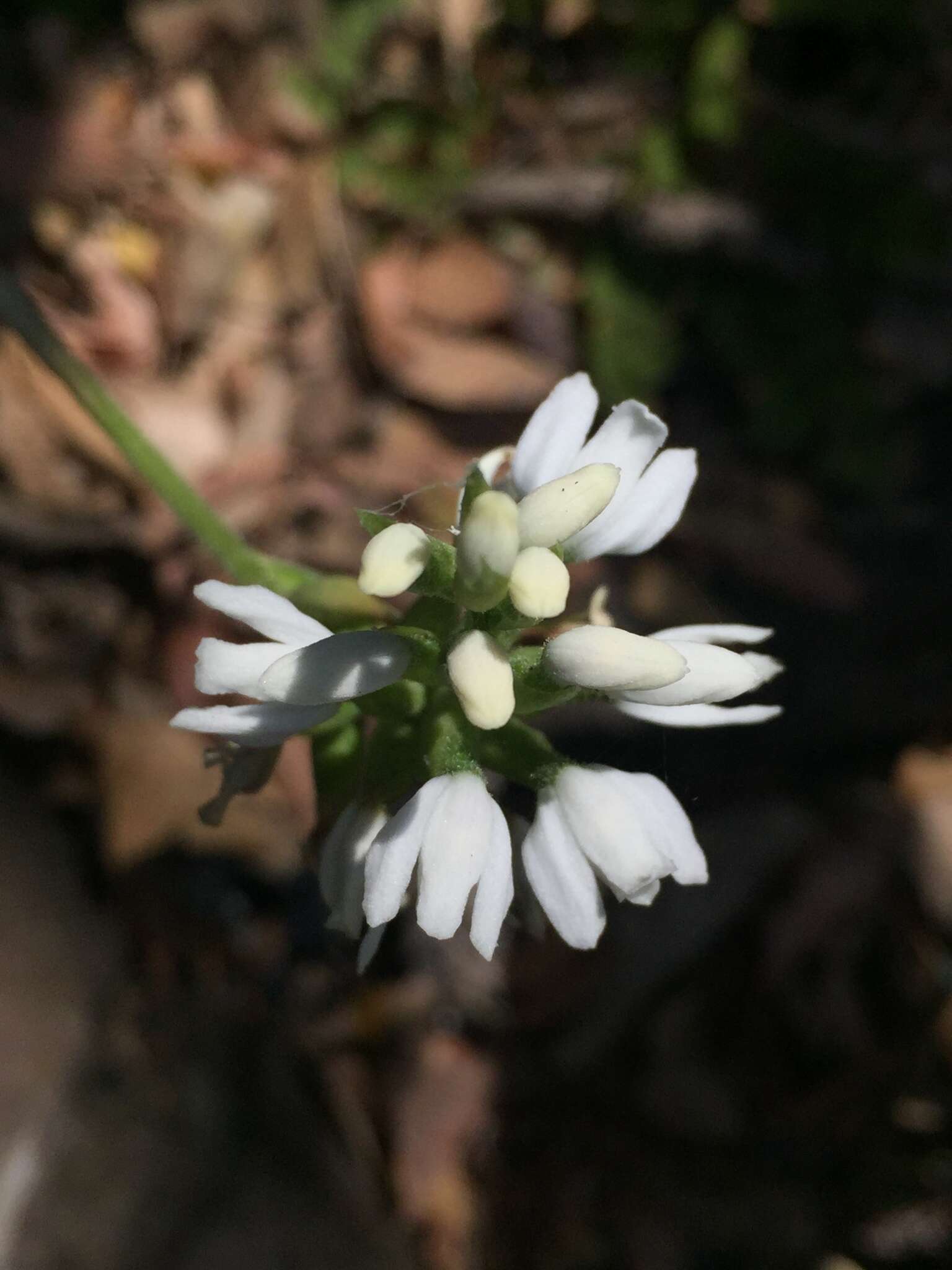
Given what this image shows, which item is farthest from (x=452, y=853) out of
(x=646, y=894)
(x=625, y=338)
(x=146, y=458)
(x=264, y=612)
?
(x=625, y=338)

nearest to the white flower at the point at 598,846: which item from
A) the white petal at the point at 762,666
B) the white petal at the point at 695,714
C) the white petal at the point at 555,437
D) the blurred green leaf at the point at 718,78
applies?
the white petal at the point at 695,714

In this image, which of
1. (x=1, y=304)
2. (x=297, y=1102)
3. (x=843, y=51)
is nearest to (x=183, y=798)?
(x=297, y=1102)

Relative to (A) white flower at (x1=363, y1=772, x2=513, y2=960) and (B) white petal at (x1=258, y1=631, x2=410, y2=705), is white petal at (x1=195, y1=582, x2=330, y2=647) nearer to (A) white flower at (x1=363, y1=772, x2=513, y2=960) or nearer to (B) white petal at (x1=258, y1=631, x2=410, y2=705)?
(B) white petal at (x1=258, y1=631, x2=410, y2=705)

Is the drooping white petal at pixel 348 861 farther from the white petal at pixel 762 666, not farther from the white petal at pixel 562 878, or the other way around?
the white petal at pixel 762 666

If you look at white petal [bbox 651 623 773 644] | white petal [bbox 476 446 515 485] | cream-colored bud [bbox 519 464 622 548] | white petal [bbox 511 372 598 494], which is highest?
white petal [bbox 476 446 515 485]

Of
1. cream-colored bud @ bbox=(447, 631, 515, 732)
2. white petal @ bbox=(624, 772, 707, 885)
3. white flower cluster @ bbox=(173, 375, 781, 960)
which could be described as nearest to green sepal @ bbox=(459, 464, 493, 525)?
white flower cluster @ bbox=(173, 375, 781, 960)

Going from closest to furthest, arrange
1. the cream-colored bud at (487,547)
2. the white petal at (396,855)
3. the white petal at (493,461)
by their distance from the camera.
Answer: the cream-colored bud at (487,547) → the white petal at (396,855) → the white petal at (493,461)
